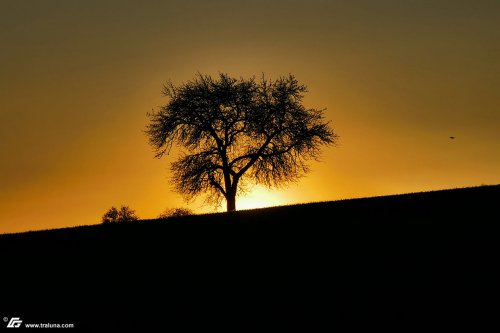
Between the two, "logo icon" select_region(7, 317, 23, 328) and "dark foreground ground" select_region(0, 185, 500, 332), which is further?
"logo icon" select_region(7, 317, 23, 328)

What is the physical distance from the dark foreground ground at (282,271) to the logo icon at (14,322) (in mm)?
165

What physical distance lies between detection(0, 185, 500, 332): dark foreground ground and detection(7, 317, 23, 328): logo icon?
165mm

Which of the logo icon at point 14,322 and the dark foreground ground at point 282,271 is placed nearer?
the dark foreground ground at point 282,271

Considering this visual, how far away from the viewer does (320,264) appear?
13438 mm

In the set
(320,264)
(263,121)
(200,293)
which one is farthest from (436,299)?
(263,121)

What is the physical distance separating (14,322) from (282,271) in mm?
6199

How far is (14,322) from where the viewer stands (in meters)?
12.4

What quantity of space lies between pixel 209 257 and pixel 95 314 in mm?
3752

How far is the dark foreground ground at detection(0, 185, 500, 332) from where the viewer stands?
35.1 ft

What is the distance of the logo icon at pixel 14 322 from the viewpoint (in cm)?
1228

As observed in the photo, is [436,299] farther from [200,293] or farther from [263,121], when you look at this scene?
[263,121]

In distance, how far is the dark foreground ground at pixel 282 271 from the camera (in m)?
10.7

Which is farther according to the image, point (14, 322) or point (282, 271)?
point (282, 271)

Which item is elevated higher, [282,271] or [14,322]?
[282,271]
